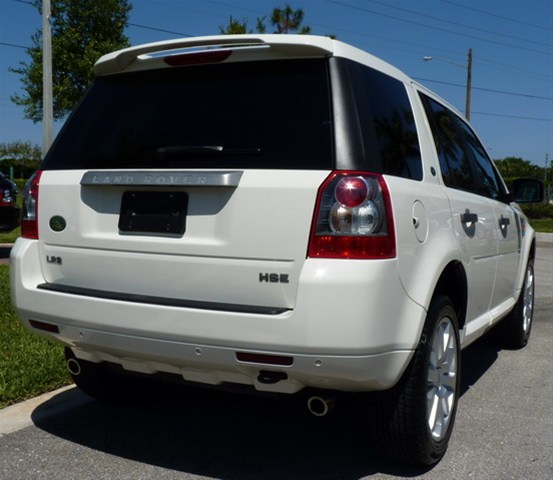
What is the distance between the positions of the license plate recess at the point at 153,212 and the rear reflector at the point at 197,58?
640 millimetres

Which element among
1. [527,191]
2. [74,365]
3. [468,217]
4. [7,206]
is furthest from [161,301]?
[7,206]

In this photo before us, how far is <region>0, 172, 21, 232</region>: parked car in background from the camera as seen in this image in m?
10.3

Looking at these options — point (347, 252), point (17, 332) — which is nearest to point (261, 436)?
point (347, 252)

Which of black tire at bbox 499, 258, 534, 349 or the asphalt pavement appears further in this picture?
black tire at bbox 499, 258, 534, 349

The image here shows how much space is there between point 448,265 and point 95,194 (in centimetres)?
169

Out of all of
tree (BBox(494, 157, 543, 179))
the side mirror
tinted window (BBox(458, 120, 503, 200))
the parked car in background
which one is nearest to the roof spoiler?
tinted window (BBox(458, 120, 503, 200))

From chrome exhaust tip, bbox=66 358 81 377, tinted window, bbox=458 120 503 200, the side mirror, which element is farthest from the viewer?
the side mirror

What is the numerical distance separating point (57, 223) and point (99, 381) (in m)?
1.06

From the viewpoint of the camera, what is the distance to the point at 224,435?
3.63m

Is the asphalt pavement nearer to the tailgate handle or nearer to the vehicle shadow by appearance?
the vehicle shadow

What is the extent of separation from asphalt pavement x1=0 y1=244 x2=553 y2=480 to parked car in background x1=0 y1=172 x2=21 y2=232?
6.76 metres

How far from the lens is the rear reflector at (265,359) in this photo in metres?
2.67

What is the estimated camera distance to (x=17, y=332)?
17.4ft

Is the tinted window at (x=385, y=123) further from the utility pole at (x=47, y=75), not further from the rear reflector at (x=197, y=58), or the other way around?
the utility pole at (x=47, y=75)
